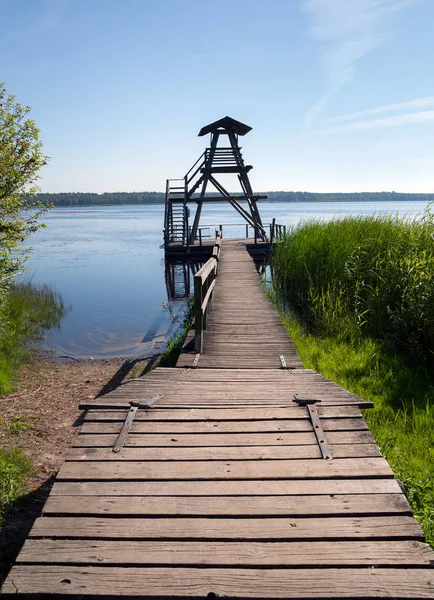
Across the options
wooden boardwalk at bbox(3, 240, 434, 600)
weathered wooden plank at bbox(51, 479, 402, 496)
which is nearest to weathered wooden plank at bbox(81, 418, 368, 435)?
wooden boardwalk at bbox(3, 240, 434, 600)

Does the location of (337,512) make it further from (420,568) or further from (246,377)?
(246,377)

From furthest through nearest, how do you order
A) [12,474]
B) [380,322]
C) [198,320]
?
[380,322], [198,320], [12,474]

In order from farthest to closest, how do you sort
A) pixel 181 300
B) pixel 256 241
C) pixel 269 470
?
pixel 256 241, pixel 181 300, pixel 269 470

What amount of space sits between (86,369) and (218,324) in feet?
11.4

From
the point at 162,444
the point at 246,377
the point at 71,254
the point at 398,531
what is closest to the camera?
the point at 398,531

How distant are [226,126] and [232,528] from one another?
20.4 meters

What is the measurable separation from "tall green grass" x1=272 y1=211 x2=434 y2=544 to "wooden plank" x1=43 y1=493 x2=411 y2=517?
113cm

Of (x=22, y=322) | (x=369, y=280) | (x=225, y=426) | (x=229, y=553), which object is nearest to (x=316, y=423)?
(x=225, y=426)

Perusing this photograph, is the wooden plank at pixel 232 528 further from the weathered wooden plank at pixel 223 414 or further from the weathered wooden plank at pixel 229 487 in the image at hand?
the weathered wooden plank at pixel 223 414

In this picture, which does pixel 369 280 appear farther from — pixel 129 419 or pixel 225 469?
pixel 225 469

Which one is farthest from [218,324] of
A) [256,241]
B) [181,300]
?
[256,241]

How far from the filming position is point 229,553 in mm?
2338

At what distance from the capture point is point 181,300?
694 inches

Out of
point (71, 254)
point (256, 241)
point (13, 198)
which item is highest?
point (13, 198)
